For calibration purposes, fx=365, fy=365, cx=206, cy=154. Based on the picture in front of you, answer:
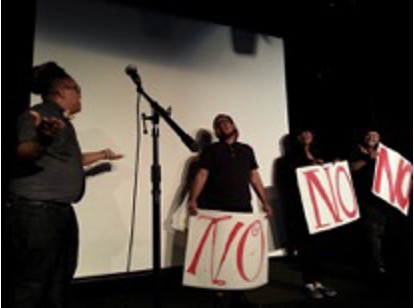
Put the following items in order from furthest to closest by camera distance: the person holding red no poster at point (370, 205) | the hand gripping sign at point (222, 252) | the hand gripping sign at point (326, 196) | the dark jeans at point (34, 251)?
the person holding red no poster at point (370, 205)
the hand gripping sign at point (326, 196)
the hand gripping sign at point (222, 252)
the dark jeans at point (34, 251)

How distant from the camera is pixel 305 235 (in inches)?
90.0

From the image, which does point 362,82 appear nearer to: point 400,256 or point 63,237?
point 400,256

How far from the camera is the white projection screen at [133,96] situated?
2.18m

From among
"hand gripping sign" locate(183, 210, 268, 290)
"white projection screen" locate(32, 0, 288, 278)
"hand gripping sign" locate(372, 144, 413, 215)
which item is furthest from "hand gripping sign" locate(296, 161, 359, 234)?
"white projection screen" locate(32, 0, 288, 278)

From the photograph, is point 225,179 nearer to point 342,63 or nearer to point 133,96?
point 133,96

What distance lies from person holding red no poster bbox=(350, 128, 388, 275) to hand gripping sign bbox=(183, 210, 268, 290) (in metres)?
1.20

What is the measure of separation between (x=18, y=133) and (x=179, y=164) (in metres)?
1.34

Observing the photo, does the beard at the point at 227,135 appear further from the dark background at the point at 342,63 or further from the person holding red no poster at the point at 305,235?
the dark background at the point at 342,63

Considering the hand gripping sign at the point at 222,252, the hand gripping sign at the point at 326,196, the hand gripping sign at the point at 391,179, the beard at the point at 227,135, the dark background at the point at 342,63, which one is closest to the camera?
the hand gripping sign at the point at 222,252

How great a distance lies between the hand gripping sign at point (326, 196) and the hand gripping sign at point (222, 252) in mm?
304

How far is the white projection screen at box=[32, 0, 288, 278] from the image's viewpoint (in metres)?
2.18

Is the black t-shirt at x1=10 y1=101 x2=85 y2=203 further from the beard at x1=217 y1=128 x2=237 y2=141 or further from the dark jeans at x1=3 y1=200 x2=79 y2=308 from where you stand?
the beard at x1=217 y1=128 x2=237 y2=141

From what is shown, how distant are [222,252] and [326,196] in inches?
24.9

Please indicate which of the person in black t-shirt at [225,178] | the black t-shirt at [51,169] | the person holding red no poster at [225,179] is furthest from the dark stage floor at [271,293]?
the black t-shirt at [51,169]
